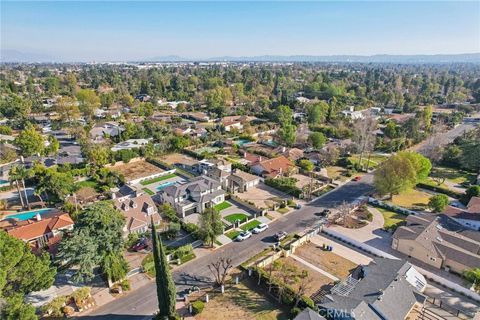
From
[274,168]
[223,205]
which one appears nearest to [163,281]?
[223,205]

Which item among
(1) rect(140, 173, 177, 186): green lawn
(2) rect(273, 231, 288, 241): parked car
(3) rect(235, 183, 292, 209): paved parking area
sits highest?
(1) rect(140, 173, 177, 186): green lawn

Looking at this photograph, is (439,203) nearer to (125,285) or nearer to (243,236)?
(243,236)

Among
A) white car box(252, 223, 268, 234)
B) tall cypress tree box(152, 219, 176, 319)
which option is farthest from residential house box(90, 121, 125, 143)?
tall cypress tree box(152, 219, 176, 319)

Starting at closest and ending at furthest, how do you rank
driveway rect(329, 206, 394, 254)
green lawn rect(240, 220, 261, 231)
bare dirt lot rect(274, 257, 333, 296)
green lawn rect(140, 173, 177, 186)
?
bare dirt lot rect(274, 257, 333, 296), driveway rect(329, 206, 394, 254), green lawn rect(240, 220, 261, 231), green lawn rect(140, 173, 177, 186)

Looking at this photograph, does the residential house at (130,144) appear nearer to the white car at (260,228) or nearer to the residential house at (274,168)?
the residential house at (274,168)

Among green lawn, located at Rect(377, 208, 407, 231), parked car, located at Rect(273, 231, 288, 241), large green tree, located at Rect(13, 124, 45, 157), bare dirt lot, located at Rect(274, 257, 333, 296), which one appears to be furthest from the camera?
large green tree, located at Rect(13, 124, 45, 157)

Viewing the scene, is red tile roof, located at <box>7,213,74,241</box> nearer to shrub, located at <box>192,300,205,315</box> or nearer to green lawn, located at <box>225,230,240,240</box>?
green lawn, located at <box>225,230,240,240</box>

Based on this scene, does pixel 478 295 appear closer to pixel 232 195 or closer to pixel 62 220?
pixel 232 195
